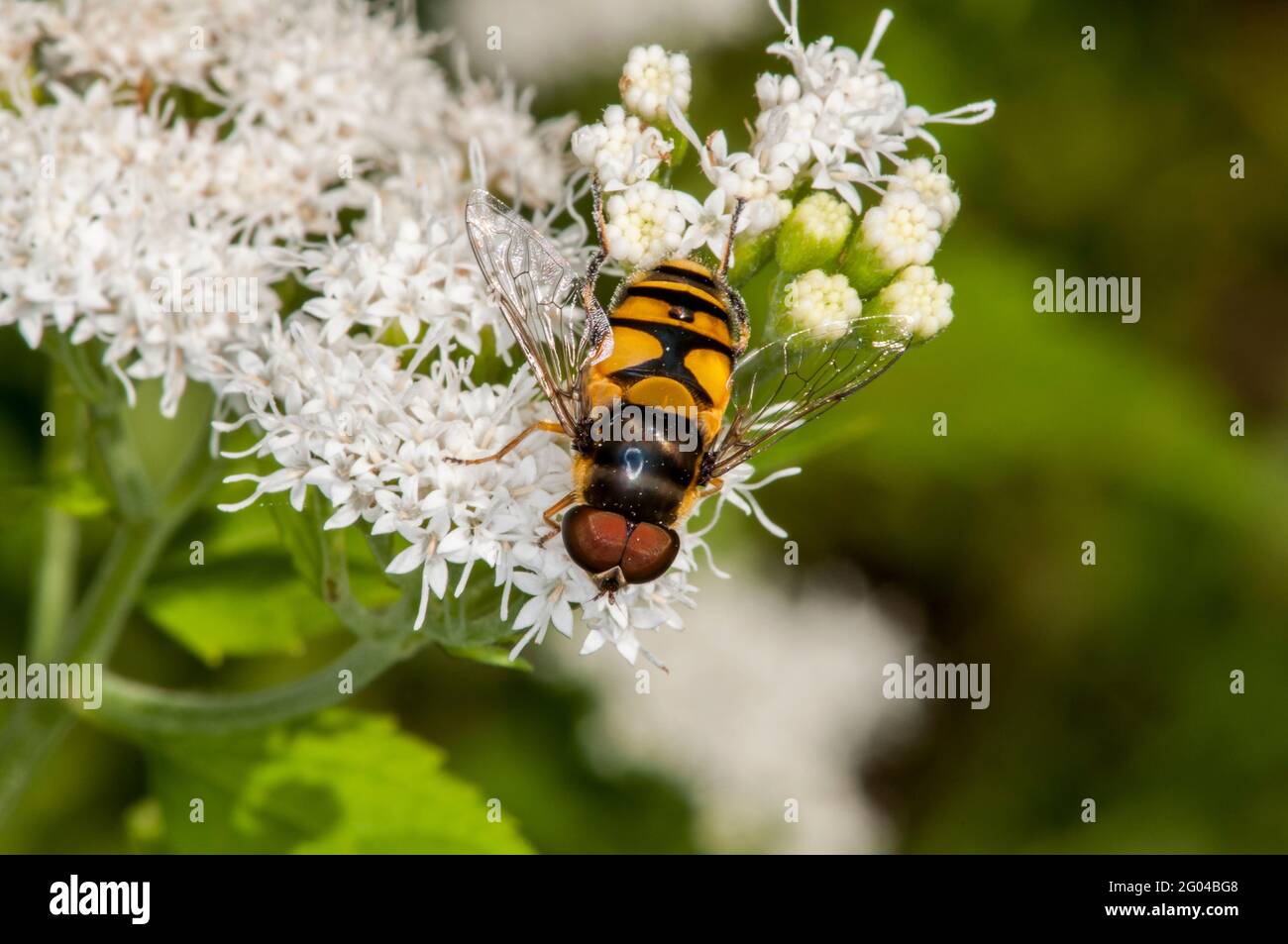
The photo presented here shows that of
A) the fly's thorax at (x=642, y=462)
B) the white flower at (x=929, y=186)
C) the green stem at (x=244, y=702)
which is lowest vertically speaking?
the green stem at (x=244, y=702)

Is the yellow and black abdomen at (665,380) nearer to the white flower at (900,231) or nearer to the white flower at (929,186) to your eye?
the white flower at (900,231)

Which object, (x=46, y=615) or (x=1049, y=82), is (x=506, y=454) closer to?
(x=46, y=615)

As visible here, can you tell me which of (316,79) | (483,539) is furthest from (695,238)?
(316,79)

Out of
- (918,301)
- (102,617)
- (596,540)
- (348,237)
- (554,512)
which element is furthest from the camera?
(102,617)

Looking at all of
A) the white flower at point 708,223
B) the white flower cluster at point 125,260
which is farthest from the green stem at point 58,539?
the white flower at point 708,223

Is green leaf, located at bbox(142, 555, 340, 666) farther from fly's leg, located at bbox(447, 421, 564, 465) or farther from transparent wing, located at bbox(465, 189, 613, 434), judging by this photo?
transparent wing, located at bbox(465, 189, 613, 434)

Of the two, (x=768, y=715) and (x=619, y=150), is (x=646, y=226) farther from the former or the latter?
(x=768, y=715)

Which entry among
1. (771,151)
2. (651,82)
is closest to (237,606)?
(651,82)
